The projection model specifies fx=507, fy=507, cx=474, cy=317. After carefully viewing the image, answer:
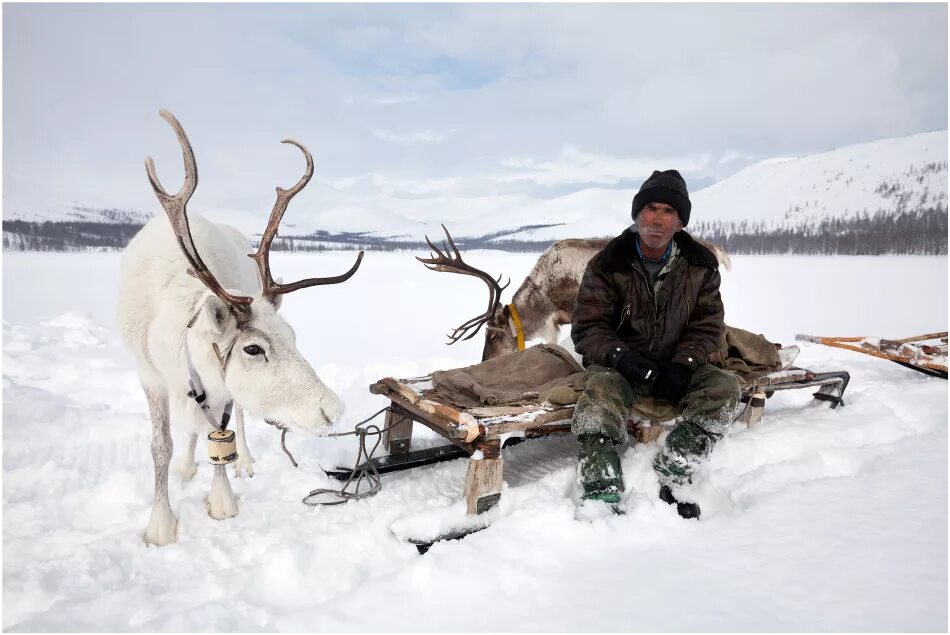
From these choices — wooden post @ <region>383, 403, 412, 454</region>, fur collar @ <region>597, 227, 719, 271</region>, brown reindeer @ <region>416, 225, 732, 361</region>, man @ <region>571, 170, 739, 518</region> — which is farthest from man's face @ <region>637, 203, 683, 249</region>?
brown reindeer @ <region>416, 225, 732, 361</region>

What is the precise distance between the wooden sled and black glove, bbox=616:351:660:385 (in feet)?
0.94

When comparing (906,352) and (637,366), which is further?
(906,352)

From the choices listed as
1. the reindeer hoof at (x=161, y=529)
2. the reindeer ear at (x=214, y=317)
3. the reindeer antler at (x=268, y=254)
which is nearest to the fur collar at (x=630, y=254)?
the reindeer antler at (x=268, y=254)

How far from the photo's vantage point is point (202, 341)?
2.66 m

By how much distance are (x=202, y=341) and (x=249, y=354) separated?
0.88 ft

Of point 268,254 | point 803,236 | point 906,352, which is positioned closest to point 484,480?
point 268,254

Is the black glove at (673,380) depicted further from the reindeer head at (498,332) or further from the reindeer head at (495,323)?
the reindeer head at (498,332)

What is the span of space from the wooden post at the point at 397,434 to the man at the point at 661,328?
1.33m

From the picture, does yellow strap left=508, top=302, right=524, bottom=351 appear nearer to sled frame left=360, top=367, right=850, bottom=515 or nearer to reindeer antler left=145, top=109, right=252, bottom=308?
sled frame left=360, top=367, right=850, bottom=515

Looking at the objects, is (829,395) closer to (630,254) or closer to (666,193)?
(630,254)

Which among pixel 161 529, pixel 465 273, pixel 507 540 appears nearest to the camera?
pixel 507 540

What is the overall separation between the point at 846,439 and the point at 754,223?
1834 inches

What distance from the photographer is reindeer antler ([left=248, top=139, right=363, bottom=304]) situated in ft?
9.20

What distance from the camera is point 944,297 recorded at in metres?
12.4
